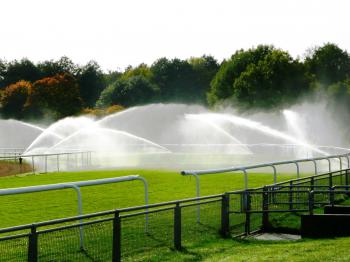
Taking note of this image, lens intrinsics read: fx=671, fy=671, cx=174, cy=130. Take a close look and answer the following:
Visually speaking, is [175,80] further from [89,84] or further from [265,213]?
[265,213]

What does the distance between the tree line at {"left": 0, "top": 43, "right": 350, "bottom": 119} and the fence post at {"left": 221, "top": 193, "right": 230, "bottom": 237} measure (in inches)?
2402

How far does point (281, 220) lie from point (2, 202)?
24.6 ft

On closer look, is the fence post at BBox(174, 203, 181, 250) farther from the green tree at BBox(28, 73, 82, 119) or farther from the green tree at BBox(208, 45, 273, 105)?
the green tree at BBox(28, 73, 82, 119)

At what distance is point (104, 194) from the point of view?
19.3 m

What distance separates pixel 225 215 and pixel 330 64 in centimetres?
9053

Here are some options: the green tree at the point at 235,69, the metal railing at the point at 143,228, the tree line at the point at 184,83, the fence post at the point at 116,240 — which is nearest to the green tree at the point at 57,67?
the tree line at the point at 184,83

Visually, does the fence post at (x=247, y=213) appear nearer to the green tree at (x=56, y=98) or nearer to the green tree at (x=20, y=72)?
the green tree at (x=56, y=98)

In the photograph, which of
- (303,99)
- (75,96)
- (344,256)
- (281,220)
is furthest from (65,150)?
(75,96)

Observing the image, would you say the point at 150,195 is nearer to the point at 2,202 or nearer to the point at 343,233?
the point at 2,202

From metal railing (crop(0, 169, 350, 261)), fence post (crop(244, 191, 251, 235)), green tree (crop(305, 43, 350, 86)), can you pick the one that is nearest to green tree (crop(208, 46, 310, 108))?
green tree (crop(305, 43, 350, 86))

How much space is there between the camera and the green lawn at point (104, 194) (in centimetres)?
1597

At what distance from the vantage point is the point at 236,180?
2289cm

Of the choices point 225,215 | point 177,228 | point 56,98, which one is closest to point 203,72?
point 56,98

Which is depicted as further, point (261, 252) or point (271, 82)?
point (271, 82)
